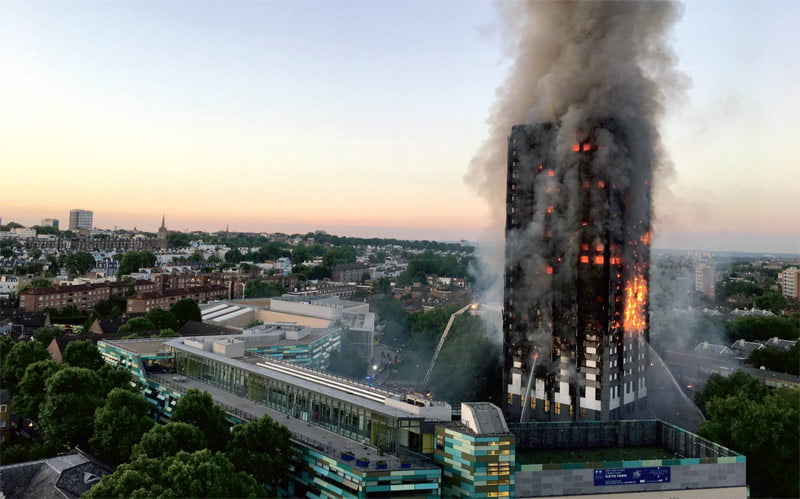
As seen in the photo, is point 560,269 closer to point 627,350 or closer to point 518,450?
point 627,350

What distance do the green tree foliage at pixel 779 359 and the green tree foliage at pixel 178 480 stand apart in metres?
54.9

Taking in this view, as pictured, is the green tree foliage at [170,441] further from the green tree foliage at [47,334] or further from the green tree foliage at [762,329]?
the green tree foliage at [762,329]

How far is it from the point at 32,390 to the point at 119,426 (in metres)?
13.0

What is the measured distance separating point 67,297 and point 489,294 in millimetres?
69107

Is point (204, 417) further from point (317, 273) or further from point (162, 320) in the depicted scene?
point (317, 273)

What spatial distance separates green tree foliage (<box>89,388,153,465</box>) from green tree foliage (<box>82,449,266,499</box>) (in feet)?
28.1

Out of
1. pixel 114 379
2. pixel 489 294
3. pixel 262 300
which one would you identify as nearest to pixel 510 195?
pixel 489 294

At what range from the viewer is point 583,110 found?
152ft

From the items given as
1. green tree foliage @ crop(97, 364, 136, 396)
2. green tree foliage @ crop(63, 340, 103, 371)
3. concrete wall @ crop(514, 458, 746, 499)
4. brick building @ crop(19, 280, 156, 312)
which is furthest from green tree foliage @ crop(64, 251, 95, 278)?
concrete wall @ crop(514, 458, 746, 499)

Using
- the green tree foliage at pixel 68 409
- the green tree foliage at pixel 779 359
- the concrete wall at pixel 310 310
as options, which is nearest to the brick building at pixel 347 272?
the concrete wall at pixel 310 310

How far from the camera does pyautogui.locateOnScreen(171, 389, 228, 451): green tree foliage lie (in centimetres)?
3141

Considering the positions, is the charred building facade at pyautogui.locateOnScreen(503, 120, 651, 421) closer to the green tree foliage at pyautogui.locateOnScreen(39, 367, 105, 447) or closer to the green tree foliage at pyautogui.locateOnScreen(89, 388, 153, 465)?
the green tree foliage at pyautogui.locateOnScreen(89, 388, 153, 465)

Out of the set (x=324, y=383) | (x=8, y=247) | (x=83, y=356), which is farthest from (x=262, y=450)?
(x=8, y=247)

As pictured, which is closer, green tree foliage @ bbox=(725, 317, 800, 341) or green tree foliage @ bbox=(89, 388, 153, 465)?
green tree foliage @ bbox=(89, 388, 153, 465)
